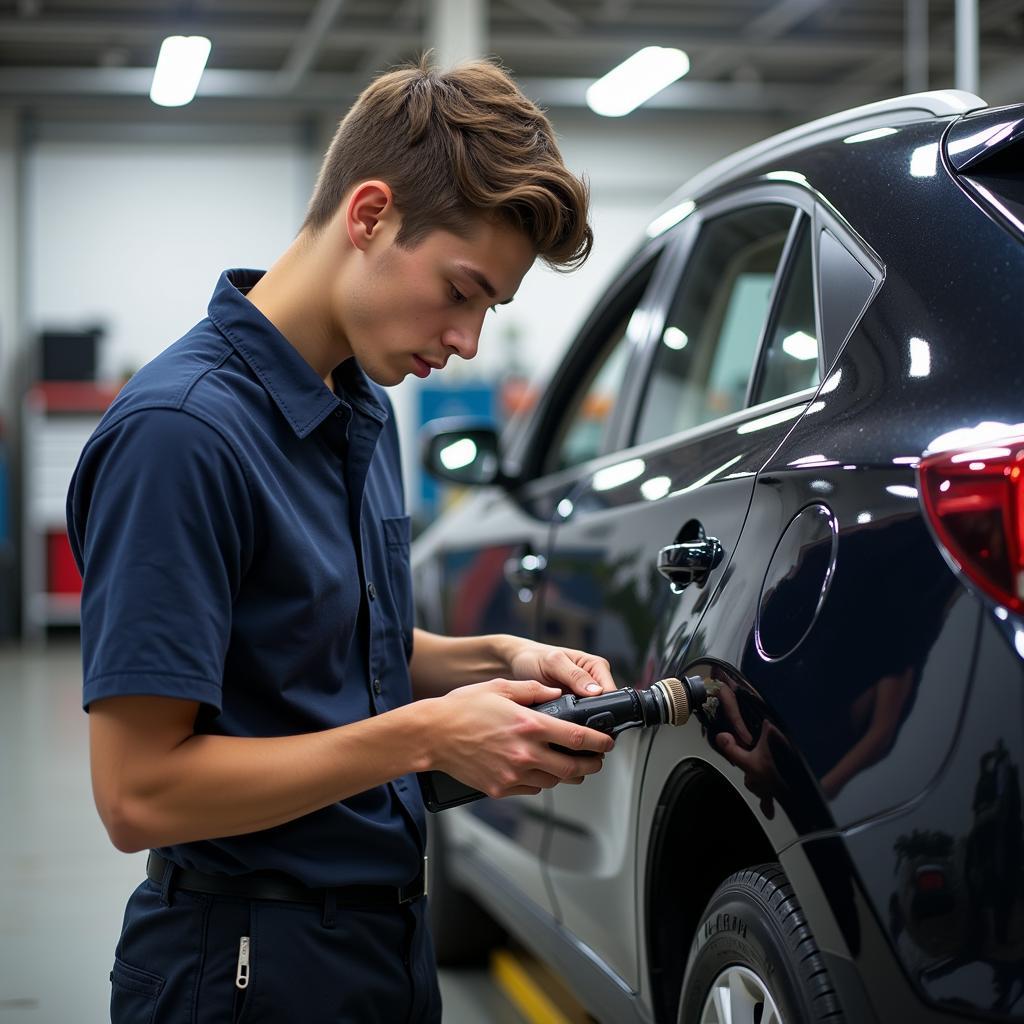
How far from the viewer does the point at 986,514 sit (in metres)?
1.10

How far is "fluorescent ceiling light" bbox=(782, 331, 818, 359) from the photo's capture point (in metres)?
1.73

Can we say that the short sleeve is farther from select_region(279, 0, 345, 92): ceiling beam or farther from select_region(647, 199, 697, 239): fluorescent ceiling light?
select_region(279, 0, 345, 92): ceiling beam

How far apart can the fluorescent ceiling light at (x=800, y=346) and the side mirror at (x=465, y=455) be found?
1073 mm

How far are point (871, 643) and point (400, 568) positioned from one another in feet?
2.26

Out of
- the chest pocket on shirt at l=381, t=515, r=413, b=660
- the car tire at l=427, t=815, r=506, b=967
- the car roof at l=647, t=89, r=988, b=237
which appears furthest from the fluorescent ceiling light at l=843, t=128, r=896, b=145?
the car tire at l=427, t=815, r=506, b=967

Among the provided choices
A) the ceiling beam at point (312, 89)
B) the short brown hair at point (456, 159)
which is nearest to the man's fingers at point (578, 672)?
the short brown hair at point (456, 159)

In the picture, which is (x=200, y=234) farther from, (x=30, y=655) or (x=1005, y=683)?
(x=1005, y=683)

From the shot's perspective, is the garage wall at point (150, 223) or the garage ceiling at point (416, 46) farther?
the garage wall at point (150, 223)

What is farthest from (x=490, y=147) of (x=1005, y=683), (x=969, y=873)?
(x=969, y=873)

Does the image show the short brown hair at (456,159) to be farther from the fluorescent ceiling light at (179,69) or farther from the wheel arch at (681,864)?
the fluorescent ceiling light at (179,69)

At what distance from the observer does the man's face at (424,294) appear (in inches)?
54.9

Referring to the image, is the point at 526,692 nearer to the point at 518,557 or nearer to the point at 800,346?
the point at 800,346

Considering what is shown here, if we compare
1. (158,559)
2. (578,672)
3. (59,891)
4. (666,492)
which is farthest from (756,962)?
(59,891)

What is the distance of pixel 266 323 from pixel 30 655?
9.99m
